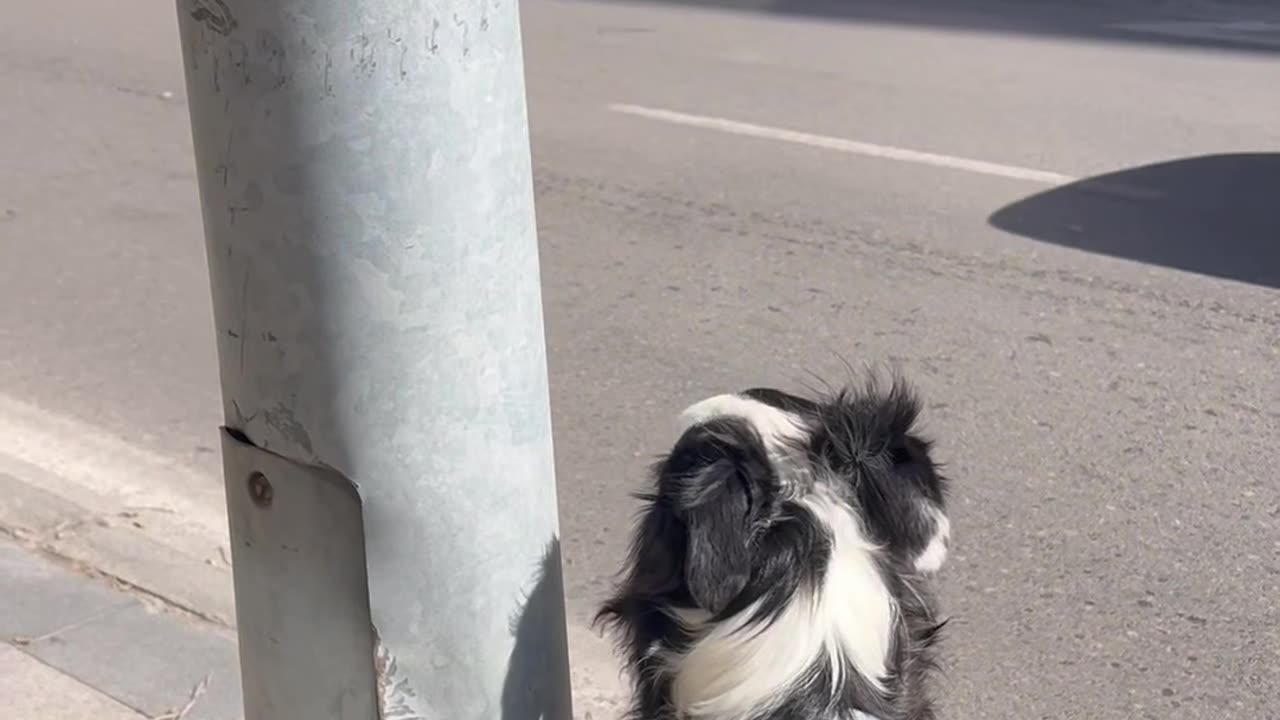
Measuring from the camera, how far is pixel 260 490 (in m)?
2.18

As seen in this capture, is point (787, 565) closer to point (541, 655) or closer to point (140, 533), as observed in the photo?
point (541, 655)

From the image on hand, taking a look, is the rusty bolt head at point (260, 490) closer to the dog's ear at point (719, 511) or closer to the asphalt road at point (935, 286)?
the dog's ear at point (719, 511)

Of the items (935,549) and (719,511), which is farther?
(935,549)

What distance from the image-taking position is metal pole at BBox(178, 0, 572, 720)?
6.41 ft

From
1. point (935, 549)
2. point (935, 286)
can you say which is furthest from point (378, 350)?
point (935, 286)

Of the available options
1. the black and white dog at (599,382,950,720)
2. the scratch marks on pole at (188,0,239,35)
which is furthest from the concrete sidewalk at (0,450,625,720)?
the scratch marks on pole at (188,0,239,35)

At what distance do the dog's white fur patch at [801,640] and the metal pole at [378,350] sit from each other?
0.35 meters

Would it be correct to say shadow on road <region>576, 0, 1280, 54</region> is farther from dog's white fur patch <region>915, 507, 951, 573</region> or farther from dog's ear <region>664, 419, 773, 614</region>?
dog's ear <region>664, 419, 773, 614</region>

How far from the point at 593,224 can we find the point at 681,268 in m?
0.75

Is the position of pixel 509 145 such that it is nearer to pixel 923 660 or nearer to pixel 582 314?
pixel 923 660

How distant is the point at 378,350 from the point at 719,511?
19.1 inches

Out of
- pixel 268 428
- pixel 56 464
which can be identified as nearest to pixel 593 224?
pixel 56 464

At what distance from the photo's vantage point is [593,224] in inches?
278

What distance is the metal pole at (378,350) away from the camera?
6.41 feet
